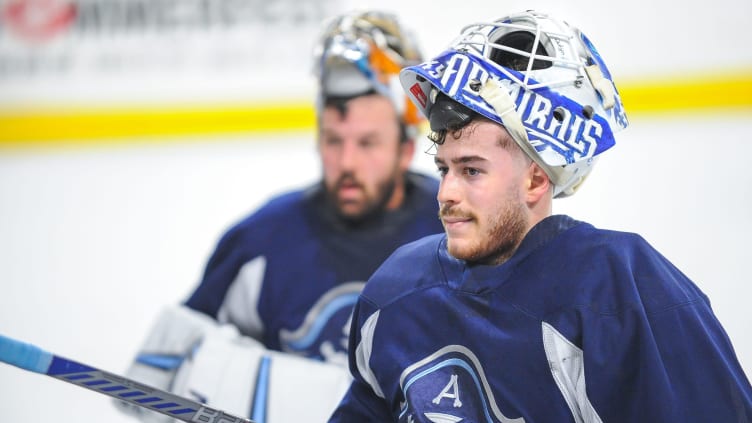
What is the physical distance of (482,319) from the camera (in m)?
1.41

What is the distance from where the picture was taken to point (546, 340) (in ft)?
4.40

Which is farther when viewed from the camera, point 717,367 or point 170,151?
point 170,151

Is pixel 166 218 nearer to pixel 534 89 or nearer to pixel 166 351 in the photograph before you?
pixel 166 351

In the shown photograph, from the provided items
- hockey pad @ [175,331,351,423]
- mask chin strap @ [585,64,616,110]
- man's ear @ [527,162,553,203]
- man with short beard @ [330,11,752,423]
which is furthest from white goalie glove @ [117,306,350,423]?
mask chin strap @ [585,64,616,110]

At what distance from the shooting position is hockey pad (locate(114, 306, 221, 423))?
2242 mm

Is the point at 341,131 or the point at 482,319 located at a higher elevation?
the point at 341,131

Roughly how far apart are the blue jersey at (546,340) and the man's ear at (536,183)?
4 centimetres

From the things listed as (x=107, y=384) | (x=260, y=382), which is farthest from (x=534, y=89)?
(x=260, y=382)

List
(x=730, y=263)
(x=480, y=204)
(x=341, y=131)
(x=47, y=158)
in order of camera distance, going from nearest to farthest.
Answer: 1. (x=480, y=204)
2. (x=341, y=131)
3. (x=730, y=263)
4. (x=47, y=158)

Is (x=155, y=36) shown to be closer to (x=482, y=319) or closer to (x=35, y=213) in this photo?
(x=35, y=213)

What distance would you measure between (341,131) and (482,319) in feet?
3.67

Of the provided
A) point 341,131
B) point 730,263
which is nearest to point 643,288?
point 341,131

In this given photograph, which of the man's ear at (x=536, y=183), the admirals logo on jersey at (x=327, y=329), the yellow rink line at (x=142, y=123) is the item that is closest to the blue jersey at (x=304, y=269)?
the admirals logo on jersey at (x=327, y=329)

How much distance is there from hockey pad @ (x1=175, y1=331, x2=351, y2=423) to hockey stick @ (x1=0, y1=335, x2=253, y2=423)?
1.81 ft
